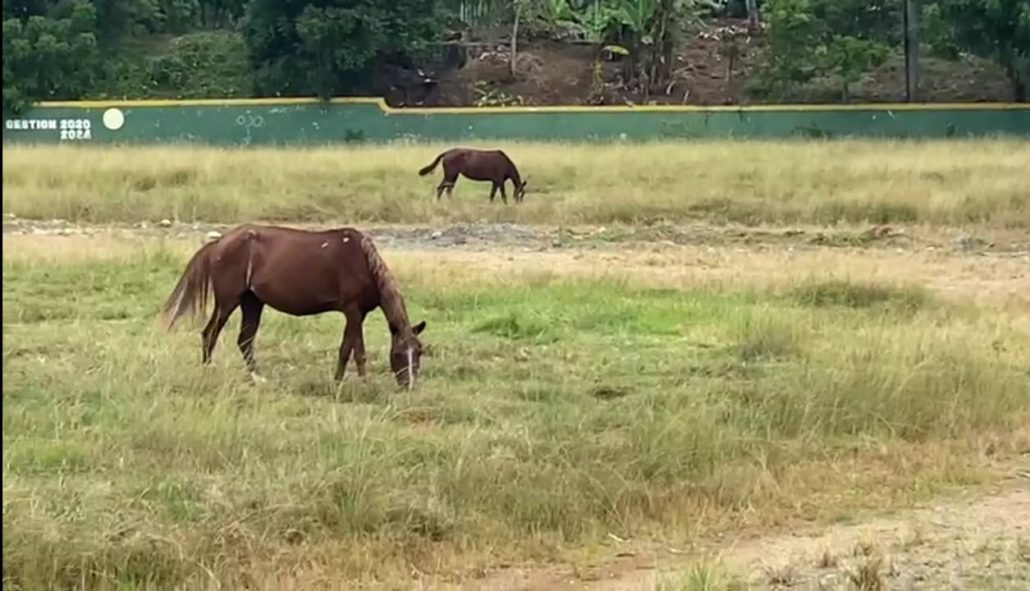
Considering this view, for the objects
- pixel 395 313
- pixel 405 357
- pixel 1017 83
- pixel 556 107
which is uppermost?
pixel 1017 83

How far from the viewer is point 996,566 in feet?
19.0

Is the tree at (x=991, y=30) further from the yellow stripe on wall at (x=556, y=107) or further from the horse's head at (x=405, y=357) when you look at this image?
the horse's head at (x=405, y=357)

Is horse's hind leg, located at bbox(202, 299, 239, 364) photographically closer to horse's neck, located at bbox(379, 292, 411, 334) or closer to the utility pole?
horse's neck, located at bbox(379, 292, 411, 334)

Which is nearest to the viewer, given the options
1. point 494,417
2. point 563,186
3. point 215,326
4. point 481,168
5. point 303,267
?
point 494,417

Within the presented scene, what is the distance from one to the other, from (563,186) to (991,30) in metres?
14.5

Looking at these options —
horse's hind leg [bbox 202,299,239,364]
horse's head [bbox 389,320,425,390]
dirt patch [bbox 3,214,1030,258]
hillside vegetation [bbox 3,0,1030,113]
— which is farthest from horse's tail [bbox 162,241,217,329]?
hillside vegetation [bbox 3,0,1030,113]

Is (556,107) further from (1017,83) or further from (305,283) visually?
(305,283)

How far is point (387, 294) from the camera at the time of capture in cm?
903

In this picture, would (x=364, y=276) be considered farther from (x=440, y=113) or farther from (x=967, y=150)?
(x=440, y=113)

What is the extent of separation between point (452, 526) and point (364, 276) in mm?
3262

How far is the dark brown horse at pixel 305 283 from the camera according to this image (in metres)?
8.98

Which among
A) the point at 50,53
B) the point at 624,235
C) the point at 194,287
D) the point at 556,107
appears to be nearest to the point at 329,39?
the point at 556,107

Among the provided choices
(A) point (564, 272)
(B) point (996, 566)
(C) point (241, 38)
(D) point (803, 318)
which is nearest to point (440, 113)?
(C) point (241, 38)

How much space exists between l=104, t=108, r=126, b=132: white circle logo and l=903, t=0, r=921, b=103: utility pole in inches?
714
